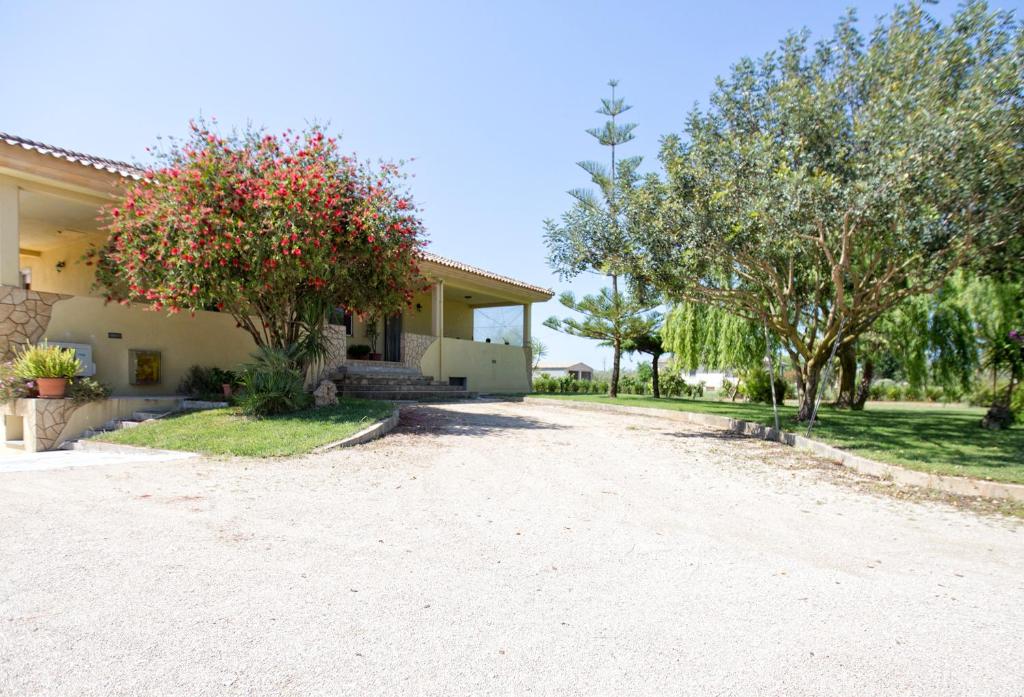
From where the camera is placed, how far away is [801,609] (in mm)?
3318

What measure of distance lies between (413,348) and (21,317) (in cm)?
958

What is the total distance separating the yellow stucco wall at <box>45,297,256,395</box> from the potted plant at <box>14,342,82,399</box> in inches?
58.3

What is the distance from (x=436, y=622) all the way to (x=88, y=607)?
173cm

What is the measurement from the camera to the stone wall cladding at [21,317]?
1063 centimetres

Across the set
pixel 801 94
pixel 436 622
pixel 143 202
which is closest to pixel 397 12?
pixel 143 202

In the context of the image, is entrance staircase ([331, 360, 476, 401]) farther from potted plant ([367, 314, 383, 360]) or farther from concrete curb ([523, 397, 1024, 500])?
concrete curb ([523, 397, 1024, 500])

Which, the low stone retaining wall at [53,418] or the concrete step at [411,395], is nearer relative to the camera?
the low stone retaining wall at [53,418]

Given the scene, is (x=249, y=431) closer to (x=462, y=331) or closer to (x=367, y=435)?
(x=367, y=435)

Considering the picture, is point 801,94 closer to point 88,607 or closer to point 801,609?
point 801,609

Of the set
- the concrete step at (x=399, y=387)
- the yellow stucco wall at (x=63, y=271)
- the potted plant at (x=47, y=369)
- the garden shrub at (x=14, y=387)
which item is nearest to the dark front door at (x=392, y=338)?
the concrete step at (x=399, y=387)

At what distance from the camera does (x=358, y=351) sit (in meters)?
18.6

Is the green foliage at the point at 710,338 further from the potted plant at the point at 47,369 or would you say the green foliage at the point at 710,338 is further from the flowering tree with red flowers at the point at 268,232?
the potted plant at the point at 47,369

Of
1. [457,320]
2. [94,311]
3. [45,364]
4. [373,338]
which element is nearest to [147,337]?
[94,311]

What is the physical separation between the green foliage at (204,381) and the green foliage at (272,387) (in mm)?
2428
